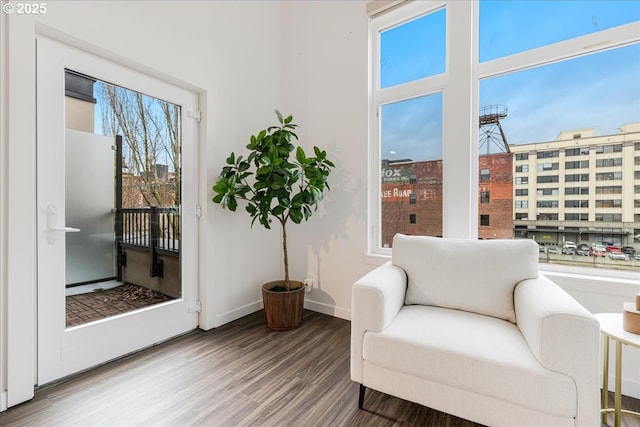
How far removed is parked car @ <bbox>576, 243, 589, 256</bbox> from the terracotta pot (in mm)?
2096

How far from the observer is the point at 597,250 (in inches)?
76.8

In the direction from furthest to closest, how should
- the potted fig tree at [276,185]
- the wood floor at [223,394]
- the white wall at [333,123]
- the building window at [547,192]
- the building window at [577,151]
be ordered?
the white wall at [333,123]
the potted fig tree at [276,185]
the building window at [547,192]
the building window at [577,151]
the wood floor at [223,394]

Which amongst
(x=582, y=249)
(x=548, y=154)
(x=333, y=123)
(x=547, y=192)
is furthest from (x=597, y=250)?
(x=333, y=123)

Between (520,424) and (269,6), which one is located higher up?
(269,6)

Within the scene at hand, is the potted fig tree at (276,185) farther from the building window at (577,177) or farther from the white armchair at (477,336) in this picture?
the building window at (577,177)

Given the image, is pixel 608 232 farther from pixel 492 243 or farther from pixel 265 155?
pixel 265 155

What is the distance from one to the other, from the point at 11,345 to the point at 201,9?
8.75 feet

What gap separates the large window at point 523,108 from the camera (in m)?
1.88

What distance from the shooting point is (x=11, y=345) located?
157 cm

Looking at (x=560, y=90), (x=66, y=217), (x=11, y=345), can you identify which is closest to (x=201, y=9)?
(x=66, y=217)

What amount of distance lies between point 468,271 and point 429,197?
0.92 metres

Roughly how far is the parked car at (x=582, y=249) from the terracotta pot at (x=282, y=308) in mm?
2096

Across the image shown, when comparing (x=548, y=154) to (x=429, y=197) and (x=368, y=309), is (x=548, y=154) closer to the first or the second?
(x=429, y=197)

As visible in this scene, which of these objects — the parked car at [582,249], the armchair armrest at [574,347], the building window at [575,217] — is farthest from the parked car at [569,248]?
the armchair armrest at [574,347]
